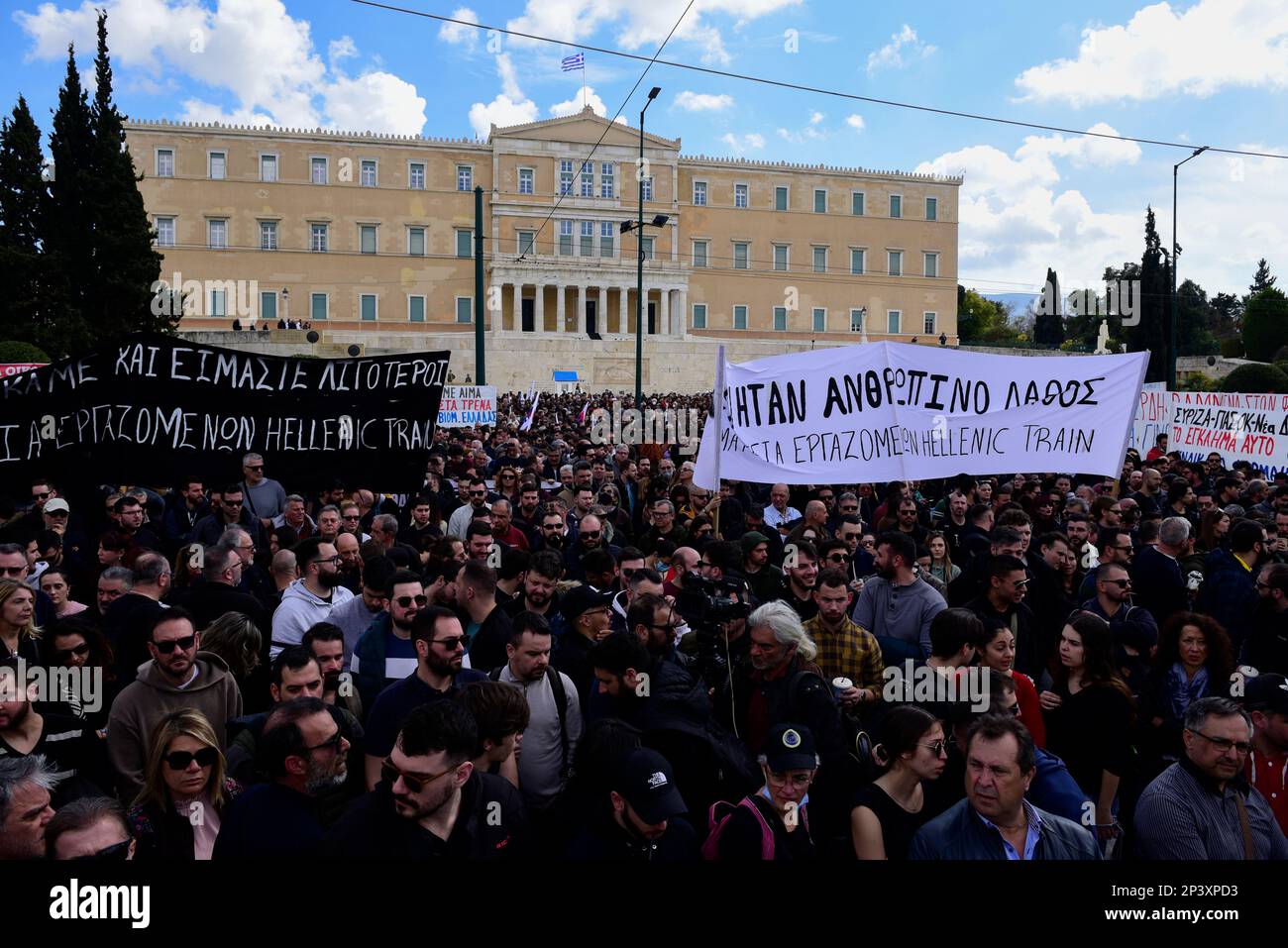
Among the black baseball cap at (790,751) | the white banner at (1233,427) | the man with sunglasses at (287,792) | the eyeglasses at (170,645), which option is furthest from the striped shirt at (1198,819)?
the white banner at (1233,427)

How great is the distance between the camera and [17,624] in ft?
13.7

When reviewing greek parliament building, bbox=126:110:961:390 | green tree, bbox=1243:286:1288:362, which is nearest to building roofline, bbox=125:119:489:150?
greek parliament building, bbox=126:110:961:390

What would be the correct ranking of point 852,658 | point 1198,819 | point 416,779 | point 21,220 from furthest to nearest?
point 21,220
point 852,658
point 1198,819
point 416,779

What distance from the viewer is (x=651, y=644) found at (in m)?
4.05

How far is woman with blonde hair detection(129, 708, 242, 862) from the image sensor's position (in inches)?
114

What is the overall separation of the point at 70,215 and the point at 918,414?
3271 centimetres

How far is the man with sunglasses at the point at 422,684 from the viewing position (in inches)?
134

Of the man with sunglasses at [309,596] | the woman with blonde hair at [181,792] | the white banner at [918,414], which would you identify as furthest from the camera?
the white banner at [918,414]

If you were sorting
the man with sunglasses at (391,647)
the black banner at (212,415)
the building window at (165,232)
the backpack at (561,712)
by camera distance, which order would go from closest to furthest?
the backpack at (561,712), the man with sunglasses at (391,647), the black banner at (212,415), the building window at (165,232)

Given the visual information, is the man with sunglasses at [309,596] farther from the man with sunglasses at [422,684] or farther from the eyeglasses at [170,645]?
the man with sunglasses at [422,684]

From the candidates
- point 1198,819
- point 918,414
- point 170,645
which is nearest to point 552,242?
point 918,414

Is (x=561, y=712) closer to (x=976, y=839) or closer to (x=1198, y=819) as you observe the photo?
(x=976, y=839)

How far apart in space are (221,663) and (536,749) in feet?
4.44
